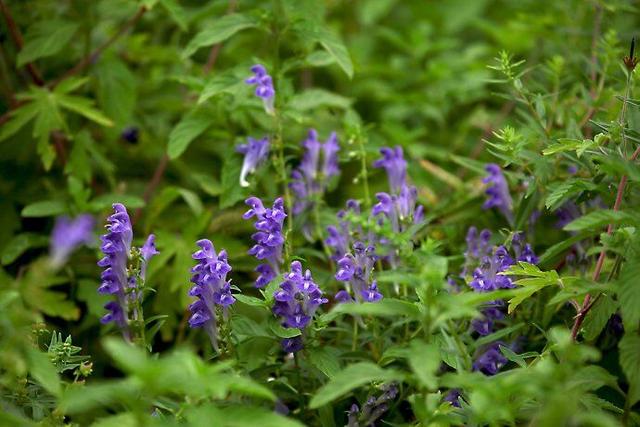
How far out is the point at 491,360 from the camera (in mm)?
2359

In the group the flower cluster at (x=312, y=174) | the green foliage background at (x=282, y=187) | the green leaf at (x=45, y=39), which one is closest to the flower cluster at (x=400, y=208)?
the green foliage background at (x=282, y=187)

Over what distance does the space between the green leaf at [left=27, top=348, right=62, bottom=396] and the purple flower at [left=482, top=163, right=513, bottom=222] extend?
164 centimetres

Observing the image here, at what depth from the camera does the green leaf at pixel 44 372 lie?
1.77 m

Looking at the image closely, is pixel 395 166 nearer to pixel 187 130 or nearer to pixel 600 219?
pixel 187 130

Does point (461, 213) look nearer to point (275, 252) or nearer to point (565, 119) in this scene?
point (565, 119)

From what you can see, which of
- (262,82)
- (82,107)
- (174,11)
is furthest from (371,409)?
(174,11)

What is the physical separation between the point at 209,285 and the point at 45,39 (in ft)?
5.24

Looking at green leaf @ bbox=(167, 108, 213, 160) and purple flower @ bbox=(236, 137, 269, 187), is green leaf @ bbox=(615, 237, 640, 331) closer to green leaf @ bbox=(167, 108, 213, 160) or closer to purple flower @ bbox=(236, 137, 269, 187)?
purple flower @ bbox=(236, 137, 269, 187)

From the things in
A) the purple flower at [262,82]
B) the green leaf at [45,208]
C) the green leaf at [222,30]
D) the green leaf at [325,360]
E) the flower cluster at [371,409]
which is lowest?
the flower cluster at [371,409]

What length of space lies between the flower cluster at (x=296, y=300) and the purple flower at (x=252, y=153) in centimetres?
74

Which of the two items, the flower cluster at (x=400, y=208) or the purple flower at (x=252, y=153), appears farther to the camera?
the purple flower at (x=252, y=153)

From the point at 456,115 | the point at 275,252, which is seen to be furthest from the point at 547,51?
the point at 275,252

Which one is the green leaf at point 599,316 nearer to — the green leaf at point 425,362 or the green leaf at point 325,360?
the green leaf at point 425,362

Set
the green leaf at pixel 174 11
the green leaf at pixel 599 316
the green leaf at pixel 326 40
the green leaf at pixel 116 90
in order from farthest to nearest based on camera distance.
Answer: the green leaf at pixel 116 90 → the green leaf at pixel 174 11 → the green leaf at pixel 326 40 → the green leaf at pixel 599 316
